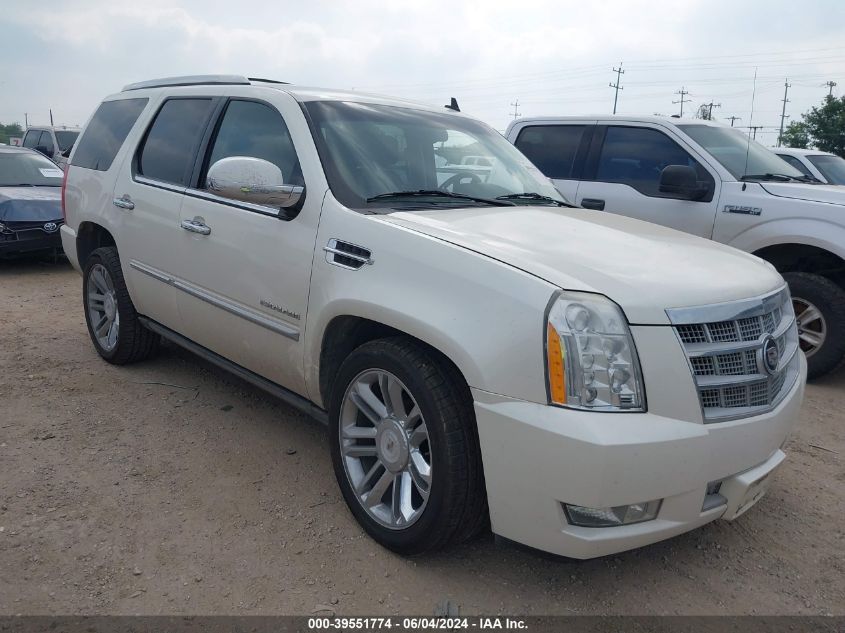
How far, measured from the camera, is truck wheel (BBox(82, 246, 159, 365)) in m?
4.68

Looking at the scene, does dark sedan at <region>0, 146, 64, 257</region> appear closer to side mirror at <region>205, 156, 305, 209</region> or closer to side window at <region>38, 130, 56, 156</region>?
side mirror at <region>205, 156, 305, 209</region>

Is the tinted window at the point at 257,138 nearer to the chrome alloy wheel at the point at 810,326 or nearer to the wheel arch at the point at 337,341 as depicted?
the wheel arch at the point at 337,341

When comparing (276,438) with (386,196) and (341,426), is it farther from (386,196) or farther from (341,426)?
(386,196)

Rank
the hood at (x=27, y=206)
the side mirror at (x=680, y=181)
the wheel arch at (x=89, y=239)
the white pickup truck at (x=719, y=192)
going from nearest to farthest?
the wheel arch at (x=89, y=239), the white pickup truck at (x=719, y=192), the side mirror at (x=680, y=181), the hood at (x=27, y=206)

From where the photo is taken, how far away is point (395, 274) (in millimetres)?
2684

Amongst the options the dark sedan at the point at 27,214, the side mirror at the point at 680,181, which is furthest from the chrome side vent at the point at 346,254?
the dark sedan at the point at 27,214

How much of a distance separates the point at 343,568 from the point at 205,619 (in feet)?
1.79

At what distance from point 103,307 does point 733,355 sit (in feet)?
14.0

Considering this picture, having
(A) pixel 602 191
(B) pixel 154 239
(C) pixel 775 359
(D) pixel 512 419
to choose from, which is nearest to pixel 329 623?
(D) pixel 512 419

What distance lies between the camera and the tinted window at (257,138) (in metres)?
3.38

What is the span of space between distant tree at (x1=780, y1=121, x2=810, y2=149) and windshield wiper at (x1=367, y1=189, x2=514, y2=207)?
133 feet

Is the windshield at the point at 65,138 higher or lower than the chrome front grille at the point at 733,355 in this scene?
higher

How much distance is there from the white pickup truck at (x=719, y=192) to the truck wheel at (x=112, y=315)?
326 centimetres

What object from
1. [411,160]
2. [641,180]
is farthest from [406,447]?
[641,180]
